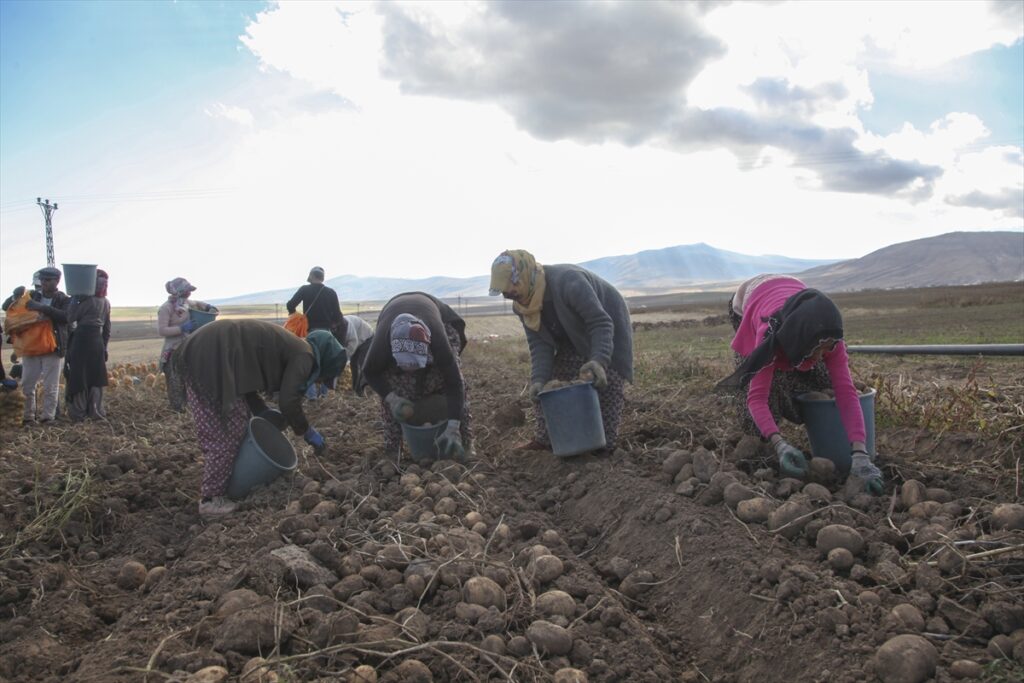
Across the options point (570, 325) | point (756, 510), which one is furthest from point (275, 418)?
point (756, 510)

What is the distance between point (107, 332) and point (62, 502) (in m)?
3.77

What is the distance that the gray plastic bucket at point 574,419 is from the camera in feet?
13.1

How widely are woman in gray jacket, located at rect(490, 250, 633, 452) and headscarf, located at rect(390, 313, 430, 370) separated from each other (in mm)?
457

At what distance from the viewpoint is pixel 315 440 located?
4.32 m

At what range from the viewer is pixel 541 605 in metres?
2.43

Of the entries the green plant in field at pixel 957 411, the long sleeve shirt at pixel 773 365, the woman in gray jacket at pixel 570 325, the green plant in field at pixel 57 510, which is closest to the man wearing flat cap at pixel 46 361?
the green plant in field at pixel 57 510

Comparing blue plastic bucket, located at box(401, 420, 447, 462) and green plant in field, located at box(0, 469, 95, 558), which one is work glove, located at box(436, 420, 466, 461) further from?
green plant in field, located at box(0, 469, 95, 558)

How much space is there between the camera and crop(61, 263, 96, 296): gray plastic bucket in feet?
21.6

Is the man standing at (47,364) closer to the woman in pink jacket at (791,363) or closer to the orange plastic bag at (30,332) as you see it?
the orange plastic bag at (30,332)

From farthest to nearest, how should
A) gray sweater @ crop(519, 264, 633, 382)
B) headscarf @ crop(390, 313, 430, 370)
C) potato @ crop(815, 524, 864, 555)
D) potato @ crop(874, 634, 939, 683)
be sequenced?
gray sweater @ crop(519, 264, 633, 382), headscarf @ crop(390, 313, 430, 370), potato @ crop(815, 524, 864, 555), potato @ crop(874, 634, 939, 683)

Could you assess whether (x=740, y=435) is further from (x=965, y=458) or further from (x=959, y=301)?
(x=959, y=301)

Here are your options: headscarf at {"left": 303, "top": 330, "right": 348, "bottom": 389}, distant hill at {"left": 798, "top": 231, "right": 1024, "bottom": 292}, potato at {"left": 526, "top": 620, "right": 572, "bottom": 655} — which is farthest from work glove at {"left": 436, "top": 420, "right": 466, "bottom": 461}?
distant hill at {"left": 798, "top": 231, "right": 1024, "bottom": 292}

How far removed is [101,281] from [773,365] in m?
6.09

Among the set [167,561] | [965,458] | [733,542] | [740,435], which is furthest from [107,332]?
[965,458]
